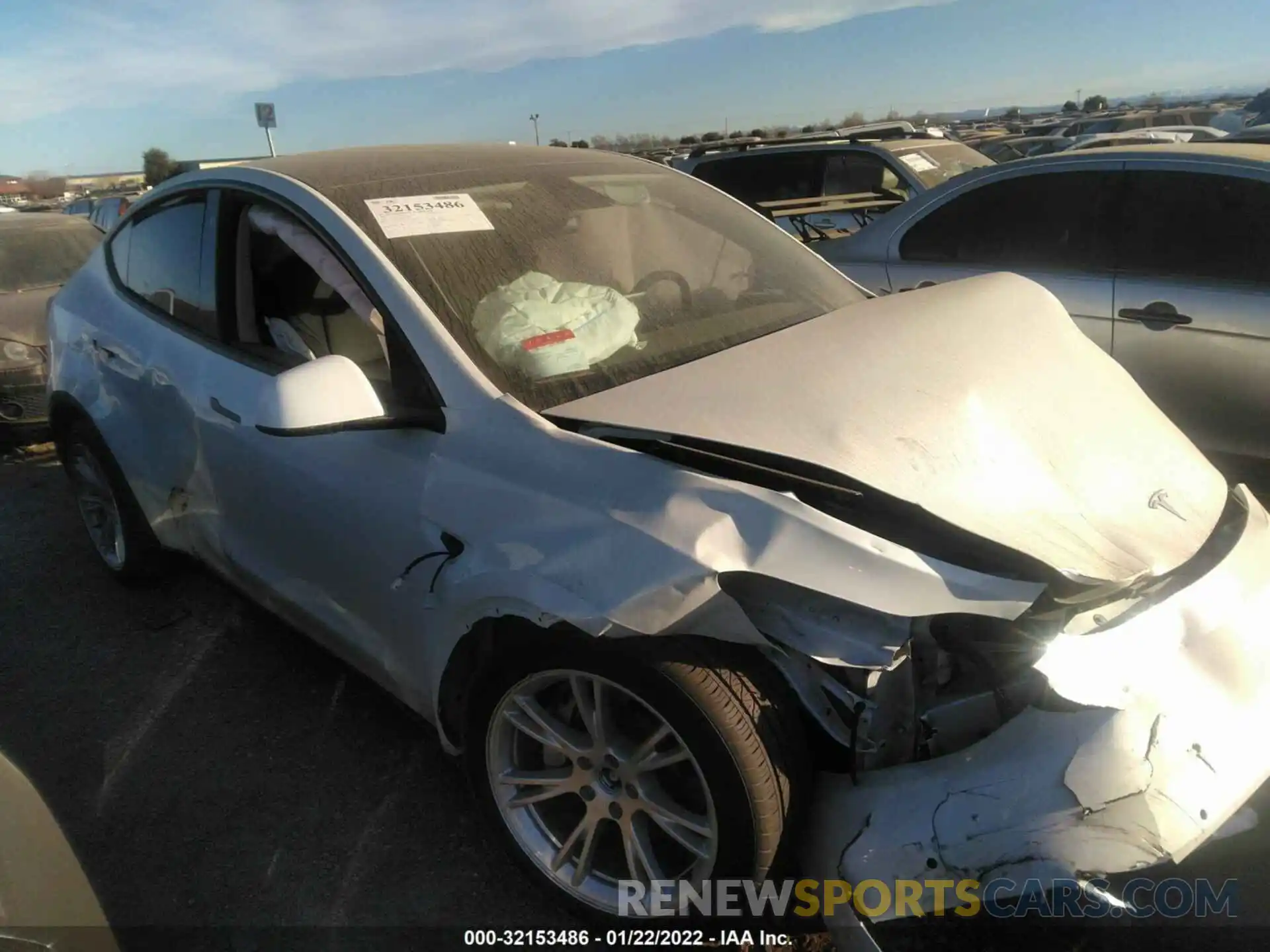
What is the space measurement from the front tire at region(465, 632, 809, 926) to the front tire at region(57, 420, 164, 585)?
222cm

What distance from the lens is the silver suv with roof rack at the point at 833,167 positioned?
765cm

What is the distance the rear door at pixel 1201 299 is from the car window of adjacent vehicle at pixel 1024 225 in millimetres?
151

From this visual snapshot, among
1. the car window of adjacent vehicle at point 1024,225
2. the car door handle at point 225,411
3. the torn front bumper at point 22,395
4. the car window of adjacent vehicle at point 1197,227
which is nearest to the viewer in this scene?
the car door handle at point 225,411

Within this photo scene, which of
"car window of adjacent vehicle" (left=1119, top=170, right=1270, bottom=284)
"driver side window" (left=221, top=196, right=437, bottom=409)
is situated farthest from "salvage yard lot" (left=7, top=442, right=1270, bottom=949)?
"car window of adjacent vehicle" (left=1119, top=170, right=1270, bottom=284)

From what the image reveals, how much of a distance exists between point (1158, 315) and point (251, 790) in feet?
12.9

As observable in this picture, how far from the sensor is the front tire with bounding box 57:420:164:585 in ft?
11.8

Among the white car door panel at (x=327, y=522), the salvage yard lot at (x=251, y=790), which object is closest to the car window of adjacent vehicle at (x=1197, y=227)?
the salvage yard lot at (x=251, y=790)

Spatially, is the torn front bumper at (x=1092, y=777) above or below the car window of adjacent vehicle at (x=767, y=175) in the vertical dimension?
below

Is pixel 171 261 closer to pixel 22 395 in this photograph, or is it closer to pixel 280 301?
pixel 280 301

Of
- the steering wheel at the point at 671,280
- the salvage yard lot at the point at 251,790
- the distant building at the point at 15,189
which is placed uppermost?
the distant building at the point at 15,189

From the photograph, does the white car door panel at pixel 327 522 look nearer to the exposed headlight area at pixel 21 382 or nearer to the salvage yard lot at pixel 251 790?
the salvage yard lot at pixel 251 790

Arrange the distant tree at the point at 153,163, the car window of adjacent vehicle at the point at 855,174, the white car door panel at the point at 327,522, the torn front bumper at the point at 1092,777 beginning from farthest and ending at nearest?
1. the distant tree at the point at 153,163
2. the car window of adjacent vehicle at the point at 855,174
3. the white car door panel at the point at 327,522
4. the torn front bumper at the point at 1092,777

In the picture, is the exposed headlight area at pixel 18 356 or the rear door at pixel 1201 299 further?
the exposed headlight area at pixel 18 356

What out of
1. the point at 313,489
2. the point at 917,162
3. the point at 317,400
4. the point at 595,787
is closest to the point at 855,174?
the point at 917,162
